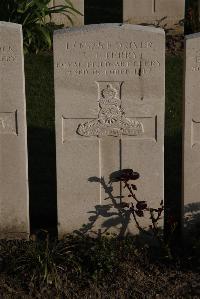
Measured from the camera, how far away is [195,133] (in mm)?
5832

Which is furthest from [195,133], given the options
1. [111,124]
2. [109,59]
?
→ [109,59]

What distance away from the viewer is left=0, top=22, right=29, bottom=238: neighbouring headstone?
5.68 metres

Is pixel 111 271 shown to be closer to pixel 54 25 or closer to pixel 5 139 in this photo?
pixel 5 139

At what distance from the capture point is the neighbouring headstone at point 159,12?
12.1m

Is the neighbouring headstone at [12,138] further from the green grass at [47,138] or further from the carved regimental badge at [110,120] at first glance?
the carved regimental badge at [110,120]

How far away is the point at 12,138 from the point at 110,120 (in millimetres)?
796

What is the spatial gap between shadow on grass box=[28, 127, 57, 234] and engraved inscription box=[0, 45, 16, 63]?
1.53m

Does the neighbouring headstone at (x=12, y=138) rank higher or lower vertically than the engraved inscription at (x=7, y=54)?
lower

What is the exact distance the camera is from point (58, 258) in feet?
18.9

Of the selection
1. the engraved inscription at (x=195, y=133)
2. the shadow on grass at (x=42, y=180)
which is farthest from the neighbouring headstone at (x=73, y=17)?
the engraved inscription at (x=195, y=133)

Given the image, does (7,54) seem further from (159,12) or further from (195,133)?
(159,12)

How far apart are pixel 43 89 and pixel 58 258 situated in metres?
4.37

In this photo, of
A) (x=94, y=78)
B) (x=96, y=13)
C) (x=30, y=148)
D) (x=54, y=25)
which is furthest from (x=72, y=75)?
(x=96, y=13)

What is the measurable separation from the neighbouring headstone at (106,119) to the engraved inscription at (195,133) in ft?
0.79
